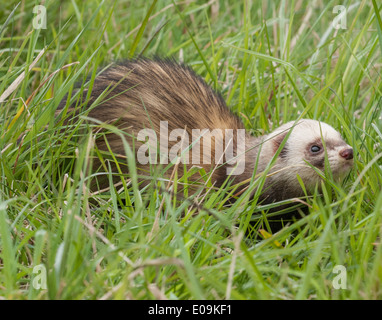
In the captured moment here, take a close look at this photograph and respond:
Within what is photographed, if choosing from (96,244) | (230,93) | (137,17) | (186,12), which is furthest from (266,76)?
(96,244)

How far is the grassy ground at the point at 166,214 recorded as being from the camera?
210 cm

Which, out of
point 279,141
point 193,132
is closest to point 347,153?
point 279,141

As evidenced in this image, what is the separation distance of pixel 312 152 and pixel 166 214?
1236 millimetres

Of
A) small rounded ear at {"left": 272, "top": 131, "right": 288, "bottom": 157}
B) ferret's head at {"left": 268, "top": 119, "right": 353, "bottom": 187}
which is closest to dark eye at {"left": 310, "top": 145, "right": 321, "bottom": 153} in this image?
ferret's head at {"left": 268, "top": 119, "right": 353, "bottom": 187}

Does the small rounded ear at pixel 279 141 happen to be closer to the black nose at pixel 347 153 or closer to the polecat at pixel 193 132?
the polecat at pixel 193 132

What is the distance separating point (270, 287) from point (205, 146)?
1.69 m

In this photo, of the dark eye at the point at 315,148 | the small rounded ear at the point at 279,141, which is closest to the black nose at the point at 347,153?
the dark eye at the point at 315,148

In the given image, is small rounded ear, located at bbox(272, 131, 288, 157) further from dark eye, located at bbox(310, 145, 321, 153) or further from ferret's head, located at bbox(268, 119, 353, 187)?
dark eye, located at bbox(310, 145, 321, 153)

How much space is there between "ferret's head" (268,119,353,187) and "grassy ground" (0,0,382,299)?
0.10 m

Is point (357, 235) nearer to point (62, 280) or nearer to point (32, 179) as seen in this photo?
point (62, 280)

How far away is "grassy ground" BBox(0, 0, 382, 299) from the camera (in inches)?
82.7

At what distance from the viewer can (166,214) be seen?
2617 mm

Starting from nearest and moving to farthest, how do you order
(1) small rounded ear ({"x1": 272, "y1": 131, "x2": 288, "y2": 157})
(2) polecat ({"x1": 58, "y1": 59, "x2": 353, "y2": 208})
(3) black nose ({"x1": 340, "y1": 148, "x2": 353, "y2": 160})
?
(3) black nose ({"x1": 340, "y1": 148, "x2": 353, "y2": 160}) → (2) polecat ({"x1": 58, "y1": 59, "x2": 353, "y2": 208}) → (1) small rounded ear ({"x1": 272, "y1": 131, "x2": 288, "y2": 157})

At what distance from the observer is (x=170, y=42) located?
5316 mm
